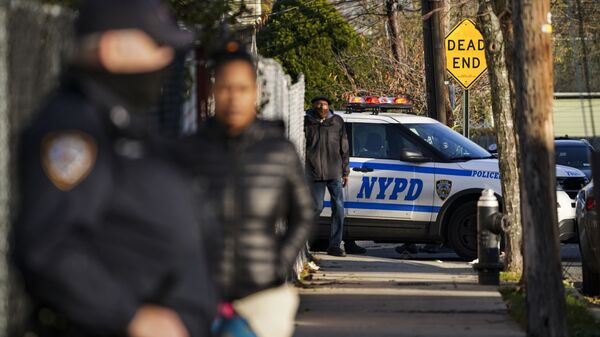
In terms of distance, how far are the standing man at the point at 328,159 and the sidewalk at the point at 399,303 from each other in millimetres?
634

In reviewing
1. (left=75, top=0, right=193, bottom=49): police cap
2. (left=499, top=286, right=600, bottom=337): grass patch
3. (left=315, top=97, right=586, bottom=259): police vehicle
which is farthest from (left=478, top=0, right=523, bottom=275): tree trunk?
(left=75, top=0, right=193, bottom=49): police cap

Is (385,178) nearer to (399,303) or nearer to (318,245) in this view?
(318,245)

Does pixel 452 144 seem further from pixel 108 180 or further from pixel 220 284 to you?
pixel 108 180

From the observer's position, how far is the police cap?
3.10 meters

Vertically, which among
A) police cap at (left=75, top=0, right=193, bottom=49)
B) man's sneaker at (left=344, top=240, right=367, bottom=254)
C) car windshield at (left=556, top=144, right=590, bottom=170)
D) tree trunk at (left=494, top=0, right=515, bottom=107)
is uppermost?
tree trunk at (left=494, top=0, right=515, bottom=107)

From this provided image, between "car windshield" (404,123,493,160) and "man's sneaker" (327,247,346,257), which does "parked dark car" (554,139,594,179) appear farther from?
"man's sneaker" (327,247,346,257)

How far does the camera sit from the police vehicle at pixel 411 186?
1572 centimetres

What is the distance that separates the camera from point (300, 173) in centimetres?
496

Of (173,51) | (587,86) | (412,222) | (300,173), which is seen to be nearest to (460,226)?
(412,222)

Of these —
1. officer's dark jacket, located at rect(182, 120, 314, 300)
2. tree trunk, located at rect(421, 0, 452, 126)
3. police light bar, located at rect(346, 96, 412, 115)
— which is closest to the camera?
officer's dark jacket, located at rect(182, 120, 314, 300)

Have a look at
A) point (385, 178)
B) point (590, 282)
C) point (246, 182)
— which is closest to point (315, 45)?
point (385, 178)

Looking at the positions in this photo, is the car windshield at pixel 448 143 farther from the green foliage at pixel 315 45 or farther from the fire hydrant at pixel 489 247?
the green foliage at pixel 315 45

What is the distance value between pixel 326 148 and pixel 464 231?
2.05 metres

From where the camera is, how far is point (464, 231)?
15.8 meters
